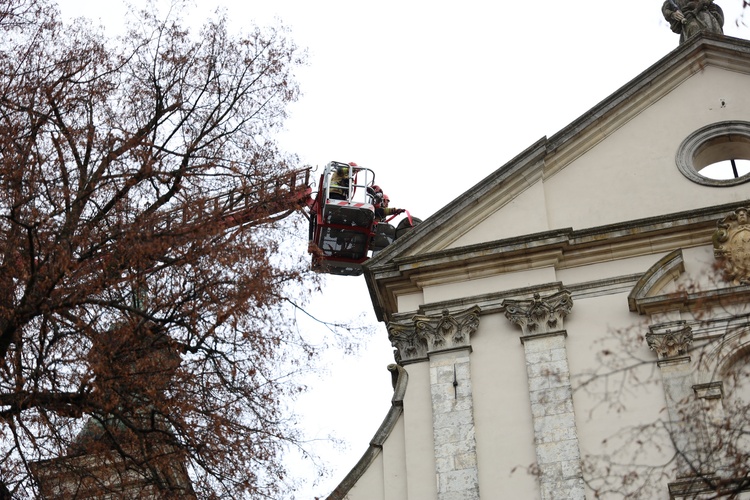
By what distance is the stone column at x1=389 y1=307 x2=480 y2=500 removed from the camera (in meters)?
17.9

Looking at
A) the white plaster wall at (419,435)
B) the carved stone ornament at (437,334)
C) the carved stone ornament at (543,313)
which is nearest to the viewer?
the white plaster wall at (419,435)

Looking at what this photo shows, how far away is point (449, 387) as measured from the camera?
1880 centimetres

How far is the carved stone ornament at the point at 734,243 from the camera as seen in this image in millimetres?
18828

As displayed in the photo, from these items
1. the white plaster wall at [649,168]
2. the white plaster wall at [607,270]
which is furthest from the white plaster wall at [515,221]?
the white plaster wall at [607,270]

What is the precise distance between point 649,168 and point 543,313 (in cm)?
313

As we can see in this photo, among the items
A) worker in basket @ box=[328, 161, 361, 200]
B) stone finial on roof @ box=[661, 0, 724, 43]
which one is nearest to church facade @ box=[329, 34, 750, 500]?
stone finial on roof @ box=[661, 0, 724, 43]

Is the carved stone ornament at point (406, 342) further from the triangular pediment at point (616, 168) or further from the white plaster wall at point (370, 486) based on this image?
the white plaster wall at point (370, 486)

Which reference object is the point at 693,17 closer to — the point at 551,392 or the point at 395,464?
the point at 551,392

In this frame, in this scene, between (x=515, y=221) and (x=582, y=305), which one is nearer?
(x=582, y=305)

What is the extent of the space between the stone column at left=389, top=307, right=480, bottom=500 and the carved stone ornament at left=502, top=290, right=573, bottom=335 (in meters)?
0.66

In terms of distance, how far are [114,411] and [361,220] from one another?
37.4ft

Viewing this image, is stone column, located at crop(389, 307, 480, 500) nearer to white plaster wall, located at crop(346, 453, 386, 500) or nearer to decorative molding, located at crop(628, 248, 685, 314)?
white plaster wall, located at crop(346, 453, 386, 500)

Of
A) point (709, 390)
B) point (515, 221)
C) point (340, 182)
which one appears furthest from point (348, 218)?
point (709, 390)

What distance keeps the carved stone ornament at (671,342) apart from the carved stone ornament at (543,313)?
132 centimetres
